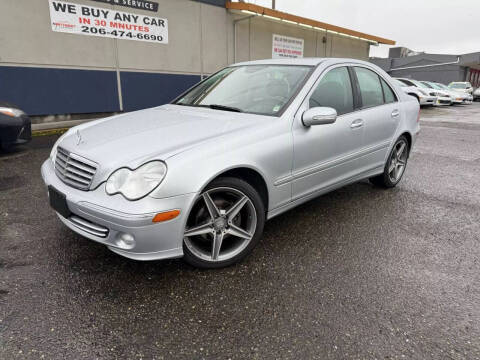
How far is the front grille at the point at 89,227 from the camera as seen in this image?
2234 mm

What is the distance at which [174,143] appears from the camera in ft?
7.98

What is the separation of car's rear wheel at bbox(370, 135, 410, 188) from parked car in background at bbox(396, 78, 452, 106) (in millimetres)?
16131

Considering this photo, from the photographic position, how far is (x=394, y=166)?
4457mm

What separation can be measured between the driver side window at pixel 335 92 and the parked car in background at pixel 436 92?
17.3m

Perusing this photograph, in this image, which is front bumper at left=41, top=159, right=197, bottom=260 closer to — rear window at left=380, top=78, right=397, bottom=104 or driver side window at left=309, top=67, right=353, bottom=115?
driver side window at left=309, top=67, right=353, bottom=115

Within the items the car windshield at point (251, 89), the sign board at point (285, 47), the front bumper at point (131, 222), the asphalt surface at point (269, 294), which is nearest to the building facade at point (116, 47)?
the sign board at point (285, 47)

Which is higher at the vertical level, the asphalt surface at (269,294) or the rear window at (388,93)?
the rear window at (388,93)

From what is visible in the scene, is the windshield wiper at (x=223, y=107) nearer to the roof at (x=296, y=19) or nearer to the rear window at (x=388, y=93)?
the rear window at (x=388, y=93)

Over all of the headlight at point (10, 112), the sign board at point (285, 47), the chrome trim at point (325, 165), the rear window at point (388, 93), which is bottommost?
the chrome trim at point (325, 165)

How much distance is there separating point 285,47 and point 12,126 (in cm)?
1035

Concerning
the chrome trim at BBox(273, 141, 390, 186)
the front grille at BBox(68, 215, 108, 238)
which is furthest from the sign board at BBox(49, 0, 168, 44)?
the chrome trim at BBox(273, 141, 390, 186)

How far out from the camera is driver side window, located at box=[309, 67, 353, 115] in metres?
3.19

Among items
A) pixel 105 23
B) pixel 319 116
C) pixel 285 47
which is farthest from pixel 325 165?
pixel 285 47

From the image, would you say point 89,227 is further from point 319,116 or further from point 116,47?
point 116,47
